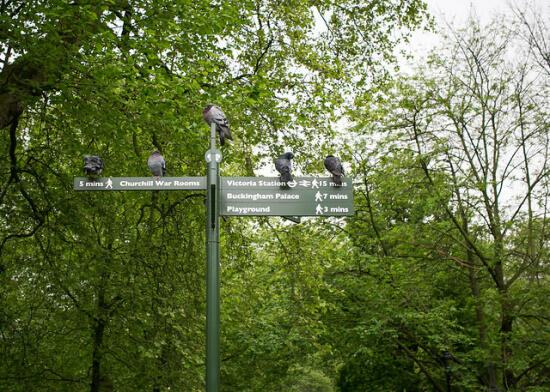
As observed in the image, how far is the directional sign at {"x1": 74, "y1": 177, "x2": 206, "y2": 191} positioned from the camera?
3758 mm

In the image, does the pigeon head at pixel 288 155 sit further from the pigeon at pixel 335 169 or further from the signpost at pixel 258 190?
the pigeon at pixel 335 169

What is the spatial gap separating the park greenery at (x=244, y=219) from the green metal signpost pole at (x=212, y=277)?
9.51ft

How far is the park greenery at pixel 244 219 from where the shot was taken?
6727 millimetres

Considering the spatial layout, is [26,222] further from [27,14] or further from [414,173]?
[414,173]

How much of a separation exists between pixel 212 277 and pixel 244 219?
623 cm

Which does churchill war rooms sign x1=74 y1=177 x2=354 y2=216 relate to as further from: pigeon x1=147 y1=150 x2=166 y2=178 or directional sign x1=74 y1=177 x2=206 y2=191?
pigeon x1=147 y1=150 x2=166 y2=178

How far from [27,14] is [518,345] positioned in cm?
998

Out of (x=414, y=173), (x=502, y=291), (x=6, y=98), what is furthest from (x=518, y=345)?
(x=6, y=98)

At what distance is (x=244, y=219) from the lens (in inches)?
382

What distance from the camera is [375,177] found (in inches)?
505

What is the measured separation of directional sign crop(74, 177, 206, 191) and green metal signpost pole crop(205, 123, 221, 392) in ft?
0.40

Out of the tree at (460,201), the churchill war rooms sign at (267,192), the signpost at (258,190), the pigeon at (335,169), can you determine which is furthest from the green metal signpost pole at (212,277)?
the tree at (460,201)

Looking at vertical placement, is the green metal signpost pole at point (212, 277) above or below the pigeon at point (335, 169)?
below

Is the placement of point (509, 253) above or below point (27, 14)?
below
